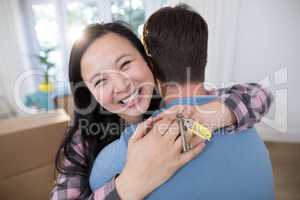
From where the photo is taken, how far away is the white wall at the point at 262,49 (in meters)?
1.92

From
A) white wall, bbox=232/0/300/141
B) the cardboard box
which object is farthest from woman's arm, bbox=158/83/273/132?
white wall, bbox=232/0/300/141

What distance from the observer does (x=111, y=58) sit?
0.65 m

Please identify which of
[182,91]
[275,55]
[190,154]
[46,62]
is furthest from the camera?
[46,62]

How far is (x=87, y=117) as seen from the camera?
32.2 inches

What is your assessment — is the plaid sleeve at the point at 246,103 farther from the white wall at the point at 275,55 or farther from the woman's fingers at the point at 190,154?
the white wall at the point at 275,55

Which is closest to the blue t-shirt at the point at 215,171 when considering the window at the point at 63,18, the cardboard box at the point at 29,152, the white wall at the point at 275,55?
the cardboard box at the point at 29,152

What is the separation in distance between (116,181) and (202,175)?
0.17m

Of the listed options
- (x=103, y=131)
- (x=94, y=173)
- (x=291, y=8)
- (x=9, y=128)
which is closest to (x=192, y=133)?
(x=94, y=173)

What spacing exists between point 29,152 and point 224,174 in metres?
0.95

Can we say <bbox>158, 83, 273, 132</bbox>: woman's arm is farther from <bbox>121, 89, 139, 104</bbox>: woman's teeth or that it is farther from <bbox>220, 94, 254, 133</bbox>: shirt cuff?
<bbox>121, 89, 139, 104</bbox>: woman's teeth

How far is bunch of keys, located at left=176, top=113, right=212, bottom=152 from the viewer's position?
453 mm

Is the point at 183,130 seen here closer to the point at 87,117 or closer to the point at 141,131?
the point at 141,131

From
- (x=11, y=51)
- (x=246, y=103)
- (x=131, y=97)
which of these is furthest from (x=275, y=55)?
(x=11, y=51)

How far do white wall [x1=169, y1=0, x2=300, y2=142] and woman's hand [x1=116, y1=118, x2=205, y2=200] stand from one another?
164cm
